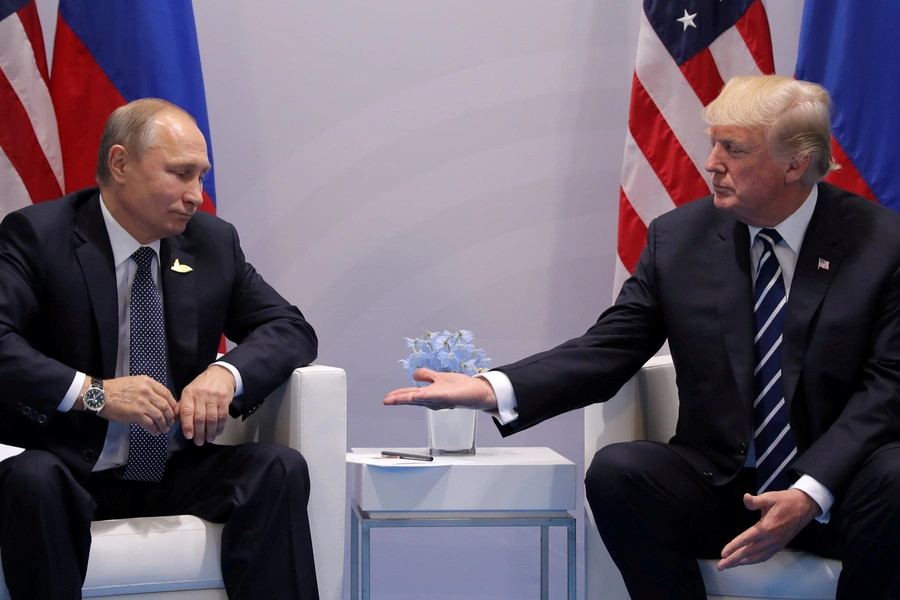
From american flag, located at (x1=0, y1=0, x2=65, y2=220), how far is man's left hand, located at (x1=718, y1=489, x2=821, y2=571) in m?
2.21

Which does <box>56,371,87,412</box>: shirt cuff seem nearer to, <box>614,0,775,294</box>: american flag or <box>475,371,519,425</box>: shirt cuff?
<box>475,371,519,425</box>: shirt cuff

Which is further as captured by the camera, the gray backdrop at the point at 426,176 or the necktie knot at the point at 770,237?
the gray backdrop at the point at 426,176

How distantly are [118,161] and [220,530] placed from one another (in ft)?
2.88

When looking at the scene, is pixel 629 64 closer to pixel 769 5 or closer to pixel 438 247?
pixel 769 5

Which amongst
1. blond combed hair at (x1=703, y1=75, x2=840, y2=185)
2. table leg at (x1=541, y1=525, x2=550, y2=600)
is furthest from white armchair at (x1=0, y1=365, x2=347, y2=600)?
blond combed hair at (x1=703, y1=75, x2=840, y2=185)

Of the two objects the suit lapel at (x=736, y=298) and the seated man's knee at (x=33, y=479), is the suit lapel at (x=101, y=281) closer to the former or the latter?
the seated man's knee at (x=33, y=479)

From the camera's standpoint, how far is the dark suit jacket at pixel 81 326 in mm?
2055

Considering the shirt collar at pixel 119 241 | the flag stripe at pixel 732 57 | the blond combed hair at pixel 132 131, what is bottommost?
the shirt collar at pixel 119 241

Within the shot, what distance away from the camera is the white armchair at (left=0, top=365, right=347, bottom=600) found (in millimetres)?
2021

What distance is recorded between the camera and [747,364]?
2201 millimetres

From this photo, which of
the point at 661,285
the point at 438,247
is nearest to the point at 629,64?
the point at 438,247

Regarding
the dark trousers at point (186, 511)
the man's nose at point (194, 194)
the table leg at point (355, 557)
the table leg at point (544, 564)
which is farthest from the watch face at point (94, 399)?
the table leg at point (544, 564)

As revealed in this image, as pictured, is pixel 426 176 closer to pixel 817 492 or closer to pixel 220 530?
pixel 220 530

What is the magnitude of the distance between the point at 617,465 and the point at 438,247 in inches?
61.2
